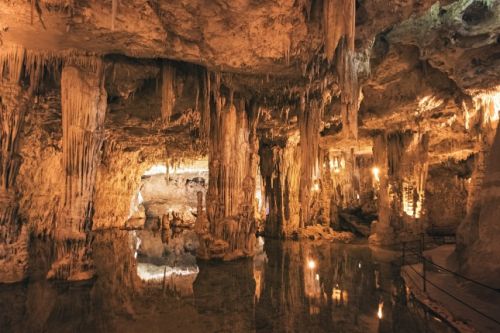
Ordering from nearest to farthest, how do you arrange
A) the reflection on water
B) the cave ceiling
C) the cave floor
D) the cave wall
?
the cave floor < the reflection on water < the cave ceiling < the cave wall

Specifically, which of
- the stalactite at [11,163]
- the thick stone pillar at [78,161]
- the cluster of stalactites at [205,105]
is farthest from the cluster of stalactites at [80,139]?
the cluster of stalactites at [205,105]

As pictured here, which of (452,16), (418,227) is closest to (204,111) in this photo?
(452,16)

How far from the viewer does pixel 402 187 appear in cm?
1298

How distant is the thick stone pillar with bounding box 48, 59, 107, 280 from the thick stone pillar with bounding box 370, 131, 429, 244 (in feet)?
34.0

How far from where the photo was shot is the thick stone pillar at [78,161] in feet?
22.2

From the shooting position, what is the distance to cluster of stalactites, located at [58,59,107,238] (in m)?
6.92

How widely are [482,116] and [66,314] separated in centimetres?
1114

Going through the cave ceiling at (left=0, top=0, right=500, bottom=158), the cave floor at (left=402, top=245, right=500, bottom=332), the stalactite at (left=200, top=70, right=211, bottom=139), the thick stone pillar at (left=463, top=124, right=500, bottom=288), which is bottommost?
the cave floor at (left=402, top=245, right=500, bottom=332)

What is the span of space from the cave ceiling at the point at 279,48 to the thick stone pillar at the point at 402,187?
0.88m

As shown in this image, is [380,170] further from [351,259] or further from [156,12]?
[156,12]

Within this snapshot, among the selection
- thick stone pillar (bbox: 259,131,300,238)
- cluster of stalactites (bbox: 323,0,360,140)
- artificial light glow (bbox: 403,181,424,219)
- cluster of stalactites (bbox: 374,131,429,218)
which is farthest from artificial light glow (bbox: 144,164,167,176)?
cluster of stalactites (bbox: 323,0,360,140)

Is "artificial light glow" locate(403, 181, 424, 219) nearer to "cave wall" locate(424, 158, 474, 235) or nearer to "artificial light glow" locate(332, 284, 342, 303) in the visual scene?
"cave wall" locate(424, 158, 474, 235)

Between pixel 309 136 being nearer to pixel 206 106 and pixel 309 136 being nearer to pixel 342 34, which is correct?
pixel 206 106

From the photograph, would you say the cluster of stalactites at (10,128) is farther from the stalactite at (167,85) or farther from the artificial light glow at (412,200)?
the artificial light glow at (412,200)
